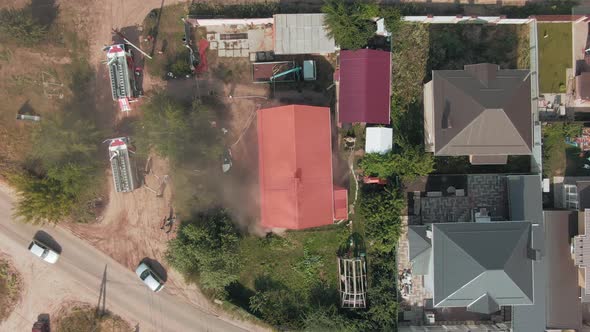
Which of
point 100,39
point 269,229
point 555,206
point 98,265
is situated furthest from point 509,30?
point 98,265

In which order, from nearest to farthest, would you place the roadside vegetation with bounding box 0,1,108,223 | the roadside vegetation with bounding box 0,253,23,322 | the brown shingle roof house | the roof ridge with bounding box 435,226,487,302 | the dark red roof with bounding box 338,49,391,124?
the roof ridge with bounding box 435,226,487,302 < the brown shingle roof house < the dark red roof with bounding box 338,49,391,124 < the roadside vegetation with bounding box 0,1,108,223 < the roadside vegetation with bounding box 0,253,23,322

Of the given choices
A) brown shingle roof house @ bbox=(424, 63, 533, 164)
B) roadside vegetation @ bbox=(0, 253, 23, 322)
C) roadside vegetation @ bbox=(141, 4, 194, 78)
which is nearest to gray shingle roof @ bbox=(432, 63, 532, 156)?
brown shingle roof house @ bbox=(424, 63, 533, 164)

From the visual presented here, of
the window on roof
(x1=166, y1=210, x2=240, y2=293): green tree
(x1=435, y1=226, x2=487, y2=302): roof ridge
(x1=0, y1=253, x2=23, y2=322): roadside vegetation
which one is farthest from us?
(x1=0, y1=253, x2=23, y2=322): roadside vegetation

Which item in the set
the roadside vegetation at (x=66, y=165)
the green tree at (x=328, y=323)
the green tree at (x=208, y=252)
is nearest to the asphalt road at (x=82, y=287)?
the roadside vegetation at (x=66, y=165)

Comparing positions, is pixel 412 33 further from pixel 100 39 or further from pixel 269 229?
pixel 100 39

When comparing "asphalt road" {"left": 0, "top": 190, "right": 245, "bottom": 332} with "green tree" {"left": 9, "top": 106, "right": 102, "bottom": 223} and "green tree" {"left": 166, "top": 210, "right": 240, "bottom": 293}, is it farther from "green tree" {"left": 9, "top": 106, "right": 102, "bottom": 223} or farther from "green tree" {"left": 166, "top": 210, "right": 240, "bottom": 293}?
"green tree" {"left": 166, "top": 210, "right": 240, "bottom": 293}

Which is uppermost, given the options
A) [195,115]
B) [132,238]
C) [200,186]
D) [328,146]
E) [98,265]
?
[195,115]

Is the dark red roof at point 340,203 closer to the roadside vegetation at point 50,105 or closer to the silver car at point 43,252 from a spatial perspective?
the roadside vegetation at point 50,105
